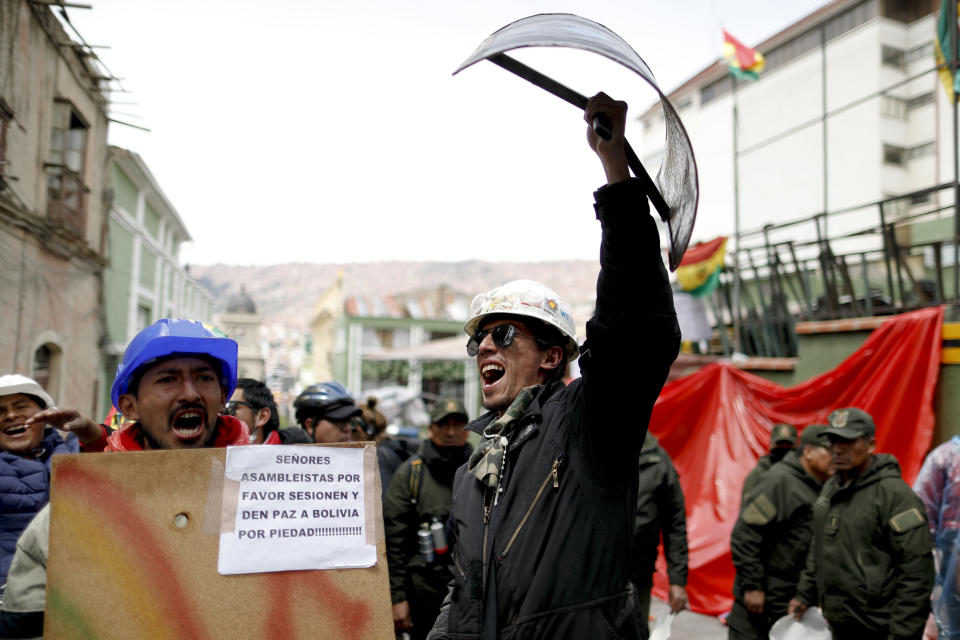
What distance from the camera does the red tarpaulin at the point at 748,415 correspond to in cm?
649

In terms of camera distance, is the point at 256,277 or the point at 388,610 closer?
the point at 388,610

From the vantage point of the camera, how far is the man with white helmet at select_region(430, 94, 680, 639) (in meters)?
1.58

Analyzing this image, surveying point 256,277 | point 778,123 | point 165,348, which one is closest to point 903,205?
point 778,123

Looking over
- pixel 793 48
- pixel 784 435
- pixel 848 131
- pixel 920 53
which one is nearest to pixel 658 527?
pixel 784 435

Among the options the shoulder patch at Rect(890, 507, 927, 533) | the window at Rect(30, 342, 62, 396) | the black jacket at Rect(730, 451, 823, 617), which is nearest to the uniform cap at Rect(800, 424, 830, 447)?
the black jacket at Rect(730, 451, 823, 617)

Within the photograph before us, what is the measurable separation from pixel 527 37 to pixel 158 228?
26.9 m

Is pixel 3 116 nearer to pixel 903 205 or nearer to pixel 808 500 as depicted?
pixel 808 500

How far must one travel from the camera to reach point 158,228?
996 inches

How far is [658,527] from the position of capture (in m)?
5.17

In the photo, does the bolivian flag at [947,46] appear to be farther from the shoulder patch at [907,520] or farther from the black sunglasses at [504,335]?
the black sunglasses at [504,335]

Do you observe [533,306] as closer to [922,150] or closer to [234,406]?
[234,406]

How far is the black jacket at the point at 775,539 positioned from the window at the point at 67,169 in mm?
10863

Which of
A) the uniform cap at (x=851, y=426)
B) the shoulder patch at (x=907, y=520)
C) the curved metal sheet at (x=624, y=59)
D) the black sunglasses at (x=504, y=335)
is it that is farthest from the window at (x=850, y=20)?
the curved metal sheet at (x=624, y=59)

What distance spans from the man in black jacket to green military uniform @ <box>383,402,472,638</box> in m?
1.53
